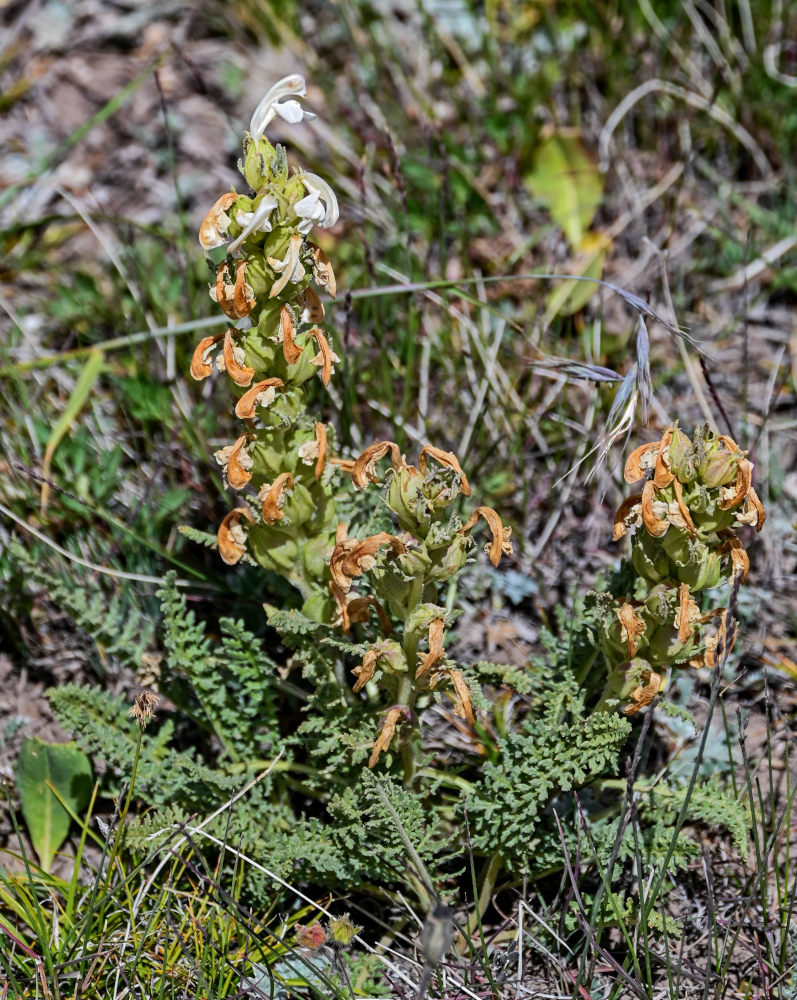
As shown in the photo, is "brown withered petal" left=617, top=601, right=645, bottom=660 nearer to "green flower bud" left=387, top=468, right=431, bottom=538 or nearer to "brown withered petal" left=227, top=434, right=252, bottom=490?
"green flower bud" left=387, top=468, right=431, bottom=538

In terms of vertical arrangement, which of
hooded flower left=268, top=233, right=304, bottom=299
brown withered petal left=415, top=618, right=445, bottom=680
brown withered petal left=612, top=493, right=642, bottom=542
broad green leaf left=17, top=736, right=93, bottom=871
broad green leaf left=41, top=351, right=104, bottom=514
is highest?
hooded flower left=268, top=233, right=304, bottom=299

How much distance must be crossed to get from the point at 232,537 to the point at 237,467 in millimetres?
232

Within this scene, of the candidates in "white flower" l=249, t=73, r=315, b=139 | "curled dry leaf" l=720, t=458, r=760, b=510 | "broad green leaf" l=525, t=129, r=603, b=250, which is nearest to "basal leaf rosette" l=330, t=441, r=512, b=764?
"curled dry leaf" l=720, t=458, r=760, b=510

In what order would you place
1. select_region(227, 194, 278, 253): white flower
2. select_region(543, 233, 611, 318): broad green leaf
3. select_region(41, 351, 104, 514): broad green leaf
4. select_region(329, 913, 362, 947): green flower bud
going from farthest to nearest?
1. select_region(543, 233, 611, 318): broad green leaf
2. select_region(41, 351, 104, 514): broad green leaf
3. select_region(329, 913, 362, 947): green flower bud
4. select_region(227, 194, 278, 253): white flower

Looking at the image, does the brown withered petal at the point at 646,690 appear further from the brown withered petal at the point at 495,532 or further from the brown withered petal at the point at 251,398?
the brown withered petal at the point at 251,398

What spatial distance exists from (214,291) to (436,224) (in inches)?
90.8

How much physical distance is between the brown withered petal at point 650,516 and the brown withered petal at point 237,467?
2.94ft

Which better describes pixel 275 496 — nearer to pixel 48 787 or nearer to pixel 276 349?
pixel 276 349

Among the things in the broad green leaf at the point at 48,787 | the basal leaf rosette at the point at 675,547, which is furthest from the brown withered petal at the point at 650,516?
the broad green leaf at the point at 48,787

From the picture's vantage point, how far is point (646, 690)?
→ 2.31 meters

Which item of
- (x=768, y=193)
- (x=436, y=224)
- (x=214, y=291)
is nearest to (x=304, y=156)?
(x=436, y=224)

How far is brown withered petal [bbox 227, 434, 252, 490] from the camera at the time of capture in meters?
2.32

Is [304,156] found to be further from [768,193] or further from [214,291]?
[214,291]

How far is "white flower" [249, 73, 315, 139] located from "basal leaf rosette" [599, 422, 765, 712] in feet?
3.43
